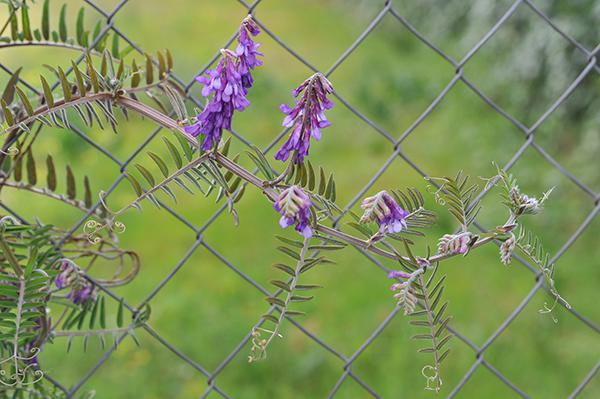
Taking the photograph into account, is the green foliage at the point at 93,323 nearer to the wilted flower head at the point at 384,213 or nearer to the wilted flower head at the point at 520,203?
the wilted flower head at the point at 384,213

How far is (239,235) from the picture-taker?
282cm

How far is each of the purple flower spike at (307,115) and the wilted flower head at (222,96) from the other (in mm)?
53

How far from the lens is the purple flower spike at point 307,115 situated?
0.81 metres

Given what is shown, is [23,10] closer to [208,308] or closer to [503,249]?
[503,249]

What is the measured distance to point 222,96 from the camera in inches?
32.7

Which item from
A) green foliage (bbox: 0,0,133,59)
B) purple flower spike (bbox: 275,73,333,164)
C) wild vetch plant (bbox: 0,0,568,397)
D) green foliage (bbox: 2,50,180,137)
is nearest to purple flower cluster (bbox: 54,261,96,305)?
wild vetch plant (bbox: 0,0,568,397)

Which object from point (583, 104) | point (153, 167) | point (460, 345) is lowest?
point (153, 167)

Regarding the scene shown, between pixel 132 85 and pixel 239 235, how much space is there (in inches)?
68.9

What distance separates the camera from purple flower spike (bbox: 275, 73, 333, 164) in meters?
0.81

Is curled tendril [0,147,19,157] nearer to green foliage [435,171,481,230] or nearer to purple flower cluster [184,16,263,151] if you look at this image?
purple flower cluster [184,16,263,151]

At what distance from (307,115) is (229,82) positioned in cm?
9

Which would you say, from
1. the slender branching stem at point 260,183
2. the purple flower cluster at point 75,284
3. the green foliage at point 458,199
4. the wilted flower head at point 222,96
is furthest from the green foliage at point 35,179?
the green foliage at point 458,199

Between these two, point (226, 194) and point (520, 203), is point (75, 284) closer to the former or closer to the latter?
point (226, 194)

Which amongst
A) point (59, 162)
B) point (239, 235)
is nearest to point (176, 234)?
point (239, 235)
